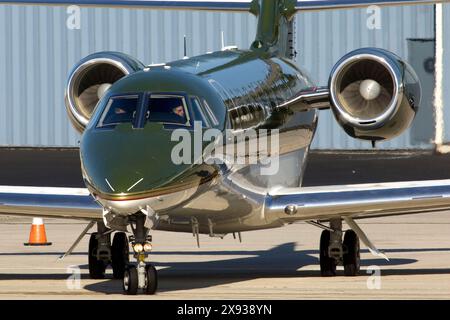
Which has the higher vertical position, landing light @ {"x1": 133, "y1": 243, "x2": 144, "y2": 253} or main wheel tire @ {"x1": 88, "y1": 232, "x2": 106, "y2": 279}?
landing light @ {"x1": 133, "y1": 243, "x2": 144, "y2": 253}

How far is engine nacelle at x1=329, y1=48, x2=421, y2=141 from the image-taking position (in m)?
17.5

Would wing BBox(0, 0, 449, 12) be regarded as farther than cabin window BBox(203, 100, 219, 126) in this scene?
Yes

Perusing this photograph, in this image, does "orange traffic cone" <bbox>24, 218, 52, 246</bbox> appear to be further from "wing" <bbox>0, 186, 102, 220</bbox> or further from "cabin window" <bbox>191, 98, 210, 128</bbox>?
"cabin window" <bbox>191, 98, 210, 128</bbox>

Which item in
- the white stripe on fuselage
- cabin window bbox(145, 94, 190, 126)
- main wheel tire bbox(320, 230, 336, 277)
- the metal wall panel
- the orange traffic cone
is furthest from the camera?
the metal wall panel

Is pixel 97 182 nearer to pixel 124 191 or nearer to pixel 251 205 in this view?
pixel 124 191

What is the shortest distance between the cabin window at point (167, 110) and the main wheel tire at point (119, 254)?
9.57ft

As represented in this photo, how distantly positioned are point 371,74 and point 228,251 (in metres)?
4.20

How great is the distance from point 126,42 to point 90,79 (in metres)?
22.3

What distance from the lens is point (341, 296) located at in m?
14.1

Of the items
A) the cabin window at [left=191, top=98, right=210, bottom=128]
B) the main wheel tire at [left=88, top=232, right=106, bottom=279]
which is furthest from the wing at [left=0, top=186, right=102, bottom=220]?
the cabin window at [left=191, top=98, right=210, bottom=128]

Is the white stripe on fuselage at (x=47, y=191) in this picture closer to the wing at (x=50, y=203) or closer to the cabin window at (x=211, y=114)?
the wing at (x=50, y=203)

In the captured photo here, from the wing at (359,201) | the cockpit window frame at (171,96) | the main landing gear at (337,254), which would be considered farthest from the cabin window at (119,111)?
the main landing gear at (337,254)

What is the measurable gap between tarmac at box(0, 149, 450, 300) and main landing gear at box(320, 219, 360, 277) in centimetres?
20

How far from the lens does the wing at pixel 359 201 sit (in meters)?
16.0
